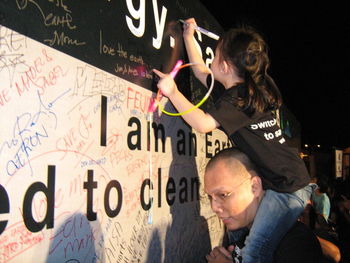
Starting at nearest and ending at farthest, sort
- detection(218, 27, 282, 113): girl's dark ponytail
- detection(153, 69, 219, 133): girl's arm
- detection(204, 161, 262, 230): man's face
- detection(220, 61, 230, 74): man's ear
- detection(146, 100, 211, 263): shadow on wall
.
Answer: detection(204, 161, 262, 230): man's face < detection(153, 69, 219, 133): girl's arm < detection(218, 27, 282, 113): girl's dark ponytail < detection(220, 61, 230, 74): man's ear < detection(146, 100, 211, 263): shadow on wall

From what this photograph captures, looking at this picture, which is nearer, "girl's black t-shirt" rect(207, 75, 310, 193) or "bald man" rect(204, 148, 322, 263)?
"bald man" rect(204, 148, 322, 263)

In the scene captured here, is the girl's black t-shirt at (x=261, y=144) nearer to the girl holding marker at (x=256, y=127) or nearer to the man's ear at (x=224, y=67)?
the girl holding marker at (x=256, y=127)

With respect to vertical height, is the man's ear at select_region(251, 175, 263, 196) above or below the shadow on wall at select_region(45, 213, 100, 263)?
above

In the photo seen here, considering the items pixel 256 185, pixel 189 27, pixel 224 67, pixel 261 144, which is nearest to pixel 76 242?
pixel 256 185

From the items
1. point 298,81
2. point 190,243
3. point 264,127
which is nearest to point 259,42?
point 264,127

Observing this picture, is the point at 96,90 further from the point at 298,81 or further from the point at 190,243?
the point at 298,81

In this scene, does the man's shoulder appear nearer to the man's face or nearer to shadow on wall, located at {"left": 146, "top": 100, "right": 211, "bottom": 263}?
the man's face

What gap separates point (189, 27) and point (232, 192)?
48.0 inches

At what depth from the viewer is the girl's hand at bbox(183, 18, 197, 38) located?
6.89 ft

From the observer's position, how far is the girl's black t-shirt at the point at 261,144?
1.53 meters

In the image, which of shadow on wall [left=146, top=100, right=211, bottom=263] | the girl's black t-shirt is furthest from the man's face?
shadow on wall [left=146, top=100, right=211, bottom=263]

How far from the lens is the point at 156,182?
1778mm

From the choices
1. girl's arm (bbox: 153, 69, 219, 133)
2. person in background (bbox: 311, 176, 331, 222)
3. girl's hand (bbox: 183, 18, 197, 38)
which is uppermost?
girl's hand (bbox: 183, 18, 197, 38)

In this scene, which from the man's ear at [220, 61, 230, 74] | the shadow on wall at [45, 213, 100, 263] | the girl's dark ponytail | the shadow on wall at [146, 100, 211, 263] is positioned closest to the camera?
the shadow on wall at [45, 213, 100, 263]
